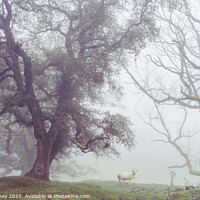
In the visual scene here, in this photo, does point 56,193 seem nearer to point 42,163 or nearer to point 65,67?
point 42,163

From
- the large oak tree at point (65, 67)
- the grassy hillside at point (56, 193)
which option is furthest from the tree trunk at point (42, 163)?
the grassy hillside at point (56, 193)

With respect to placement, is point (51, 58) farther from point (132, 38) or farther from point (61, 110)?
point (132, 38)

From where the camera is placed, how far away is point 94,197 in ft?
31.2

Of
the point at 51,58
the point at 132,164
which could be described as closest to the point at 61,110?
the point at 51,58

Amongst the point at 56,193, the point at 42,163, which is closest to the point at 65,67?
the point at 42,163

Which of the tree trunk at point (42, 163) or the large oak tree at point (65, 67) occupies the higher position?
the large oak tree at point (65, 67)

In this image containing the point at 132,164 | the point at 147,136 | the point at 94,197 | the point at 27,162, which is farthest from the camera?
the point at 147,136

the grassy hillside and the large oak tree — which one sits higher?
the large oak tree

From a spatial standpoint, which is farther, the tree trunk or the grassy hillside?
the tree trunk

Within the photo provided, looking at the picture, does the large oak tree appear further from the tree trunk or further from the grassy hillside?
the grassy hillside

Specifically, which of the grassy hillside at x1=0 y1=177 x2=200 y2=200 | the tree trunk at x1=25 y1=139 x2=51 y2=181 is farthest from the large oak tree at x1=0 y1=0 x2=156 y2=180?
the grassy hillside at x1=0 y1=177 x2=200 y2=200

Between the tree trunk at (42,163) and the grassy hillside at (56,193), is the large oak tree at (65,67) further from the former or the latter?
the grassy hillside at (56,193)

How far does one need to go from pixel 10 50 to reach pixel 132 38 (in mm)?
8706

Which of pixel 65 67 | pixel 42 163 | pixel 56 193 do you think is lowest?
pixel 56 193
